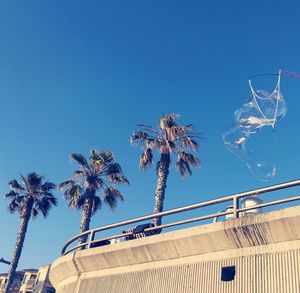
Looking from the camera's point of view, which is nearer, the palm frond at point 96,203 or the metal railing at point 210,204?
the metal railing at point 210,204

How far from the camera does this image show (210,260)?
11.3m

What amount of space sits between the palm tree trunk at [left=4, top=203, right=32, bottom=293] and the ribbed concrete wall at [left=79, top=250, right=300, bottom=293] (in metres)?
18.1

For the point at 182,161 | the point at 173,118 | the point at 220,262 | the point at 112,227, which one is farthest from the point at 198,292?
the point at 173,118

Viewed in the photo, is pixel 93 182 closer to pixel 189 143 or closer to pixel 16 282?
pixel 189 143

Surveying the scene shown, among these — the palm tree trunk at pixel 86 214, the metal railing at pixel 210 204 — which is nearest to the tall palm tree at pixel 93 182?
the palm tree trunk at pixel 86 214

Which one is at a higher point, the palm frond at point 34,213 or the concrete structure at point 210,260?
the palm frond at point 34,213

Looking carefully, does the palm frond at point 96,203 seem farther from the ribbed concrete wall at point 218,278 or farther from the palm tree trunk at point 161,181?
the ribbed concrete wall at point 218,278

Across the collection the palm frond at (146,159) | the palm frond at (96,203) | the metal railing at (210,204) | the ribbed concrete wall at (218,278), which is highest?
the palm frond at (146,159)

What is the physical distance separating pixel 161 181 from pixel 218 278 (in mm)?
15048

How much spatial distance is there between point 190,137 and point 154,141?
2.52m

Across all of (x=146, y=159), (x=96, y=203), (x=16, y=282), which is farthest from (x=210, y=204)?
(x=16, y=282)

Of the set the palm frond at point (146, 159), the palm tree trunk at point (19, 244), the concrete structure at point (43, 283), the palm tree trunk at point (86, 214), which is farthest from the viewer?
the concrete structure at point (43, 283)

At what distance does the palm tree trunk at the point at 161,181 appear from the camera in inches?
970

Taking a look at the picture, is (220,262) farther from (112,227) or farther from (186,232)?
(112,227)
